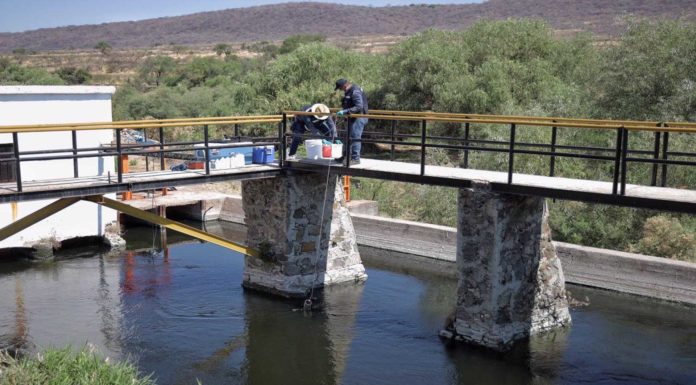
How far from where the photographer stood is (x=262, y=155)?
55.0 feet

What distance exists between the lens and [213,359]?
45.8ft

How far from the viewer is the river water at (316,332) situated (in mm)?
13312

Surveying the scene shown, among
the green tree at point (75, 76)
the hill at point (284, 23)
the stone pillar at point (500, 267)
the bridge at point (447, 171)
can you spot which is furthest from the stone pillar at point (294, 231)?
the hill at point (284, 23)

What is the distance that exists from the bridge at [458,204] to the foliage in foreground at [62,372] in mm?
4071

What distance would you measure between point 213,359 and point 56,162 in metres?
9.41

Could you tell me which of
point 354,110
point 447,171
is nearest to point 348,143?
point 354,110

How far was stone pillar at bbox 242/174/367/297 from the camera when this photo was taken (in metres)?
16.7

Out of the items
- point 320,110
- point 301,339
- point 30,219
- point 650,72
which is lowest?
point 301,339

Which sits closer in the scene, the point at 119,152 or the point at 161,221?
the point at 119,152

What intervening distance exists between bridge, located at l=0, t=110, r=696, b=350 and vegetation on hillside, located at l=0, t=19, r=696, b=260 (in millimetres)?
5439

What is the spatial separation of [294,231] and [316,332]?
2.49m

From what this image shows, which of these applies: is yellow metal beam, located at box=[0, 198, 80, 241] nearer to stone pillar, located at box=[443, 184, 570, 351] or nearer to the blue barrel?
the blue barrel

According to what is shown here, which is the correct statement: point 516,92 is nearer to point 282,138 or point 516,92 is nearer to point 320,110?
point 320,110

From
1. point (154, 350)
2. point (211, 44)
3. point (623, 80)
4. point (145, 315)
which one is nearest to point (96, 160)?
point (145, 315)
